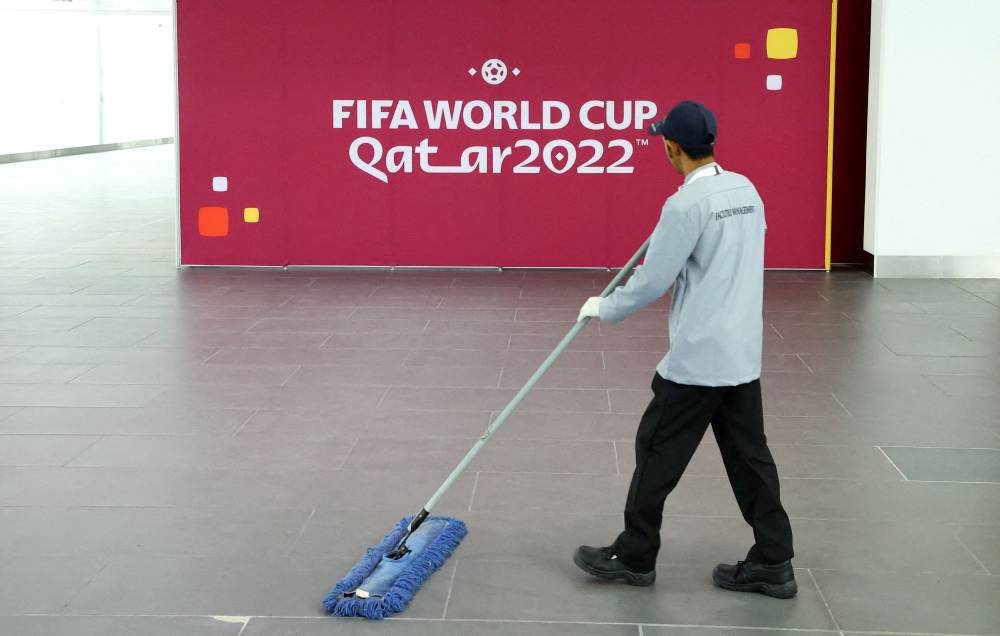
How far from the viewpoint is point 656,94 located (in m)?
10.0

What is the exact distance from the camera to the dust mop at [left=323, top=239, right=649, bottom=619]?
337 cm

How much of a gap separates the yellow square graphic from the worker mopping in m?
6.88

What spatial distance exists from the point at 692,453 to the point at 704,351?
31 centimetres

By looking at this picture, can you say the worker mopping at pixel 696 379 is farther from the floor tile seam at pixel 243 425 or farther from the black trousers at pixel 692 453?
the floor tile seam at pixel 243 425

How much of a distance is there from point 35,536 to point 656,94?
7073 millimetres

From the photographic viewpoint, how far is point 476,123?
1015 cm

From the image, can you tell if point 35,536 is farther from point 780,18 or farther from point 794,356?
point 780,18

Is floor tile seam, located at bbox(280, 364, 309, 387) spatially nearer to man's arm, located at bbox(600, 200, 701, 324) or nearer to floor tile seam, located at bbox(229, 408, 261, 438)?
floor tile seam, located at bbox(229, 408, 261, 438)

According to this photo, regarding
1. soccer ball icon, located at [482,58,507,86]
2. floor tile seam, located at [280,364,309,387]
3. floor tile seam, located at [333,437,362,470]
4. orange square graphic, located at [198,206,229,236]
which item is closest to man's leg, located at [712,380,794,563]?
floor tile seam, located at [333,437,362,470]

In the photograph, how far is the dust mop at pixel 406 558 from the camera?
3369 mm

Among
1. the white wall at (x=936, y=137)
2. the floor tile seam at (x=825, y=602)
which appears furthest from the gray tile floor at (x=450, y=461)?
the white wall at (x=936, y=137)

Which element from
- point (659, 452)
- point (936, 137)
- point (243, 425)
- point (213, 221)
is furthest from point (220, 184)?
point (659, 452)

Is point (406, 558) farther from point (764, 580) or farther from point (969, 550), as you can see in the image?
point (969, 550)

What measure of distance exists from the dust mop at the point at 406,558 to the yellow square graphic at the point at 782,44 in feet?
22.2
